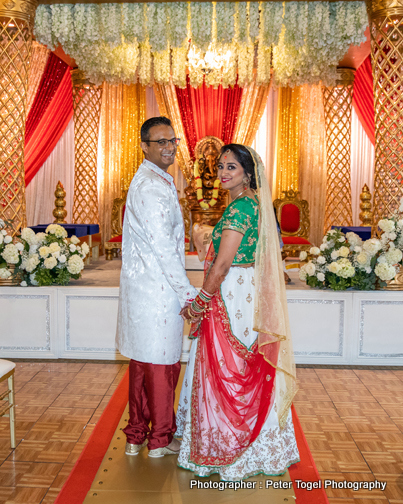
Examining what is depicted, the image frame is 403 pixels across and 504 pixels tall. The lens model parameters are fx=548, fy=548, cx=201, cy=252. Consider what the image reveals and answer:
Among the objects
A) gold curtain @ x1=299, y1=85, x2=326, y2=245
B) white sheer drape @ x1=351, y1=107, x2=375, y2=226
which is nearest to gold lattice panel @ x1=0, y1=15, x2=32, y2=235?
gold curtain @ x1=299, y1=85, x2=326, y2=245

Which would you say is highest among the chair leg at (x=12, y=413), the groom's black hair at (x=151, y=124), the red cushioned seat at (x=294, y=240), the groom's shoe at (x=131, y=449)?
the groom's black hair at (x=151, y=124)

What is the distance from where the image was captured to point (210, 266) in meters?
2.39

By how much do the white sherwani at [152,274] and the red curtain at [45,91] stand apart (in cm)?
622

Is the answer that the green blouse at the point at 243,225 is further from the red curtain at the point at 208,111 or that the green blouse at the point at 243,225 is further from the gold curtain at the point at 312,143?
the gold curtain at the point at 312,143

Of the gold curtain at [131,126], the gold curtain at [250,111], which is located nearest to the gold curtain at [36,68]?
the gold curtain at [131,126]

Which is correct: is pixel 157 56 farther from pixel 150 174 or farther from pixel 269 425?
pixel 269 425

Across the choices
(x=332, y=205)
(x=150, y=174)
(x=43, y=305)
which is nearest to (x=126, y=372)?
(x=43, y=305)

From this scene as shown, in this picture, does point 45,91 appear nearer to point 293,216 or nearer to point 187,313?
point 293,216

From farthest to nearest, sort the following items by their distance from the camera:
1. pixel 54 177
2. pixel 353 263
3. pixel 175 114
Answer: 1. pixel 54 177
2. pixel 175 114
3. pixel 353 263

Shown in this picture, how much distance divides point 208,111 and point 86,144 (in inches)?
77.0

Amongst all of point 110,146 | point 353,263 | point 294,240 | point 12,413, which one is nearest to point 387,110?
point 353,263

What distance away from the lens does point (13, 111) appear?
15.8 ft

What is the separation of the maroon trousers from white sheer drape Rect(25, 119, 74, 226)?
22.7 ft

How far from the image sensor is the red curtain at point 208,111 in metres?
8.20
